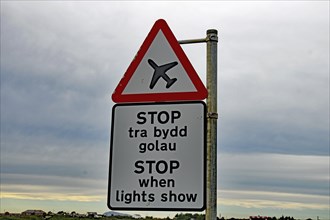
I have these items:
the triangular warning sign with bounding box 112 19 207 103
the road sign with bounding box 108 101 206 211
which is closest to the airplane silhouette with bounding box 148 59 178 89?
the triangular warning sign with bounding box 112 19 207 103

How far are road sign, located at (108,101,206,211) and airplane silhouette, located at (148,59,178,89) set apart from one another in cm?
16

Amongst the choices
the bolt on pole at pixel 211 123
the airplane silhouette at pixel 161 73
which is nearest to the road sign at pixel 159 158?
the bolt on pole at pixel 211 123

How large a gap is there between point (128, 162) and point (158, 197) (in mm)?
308

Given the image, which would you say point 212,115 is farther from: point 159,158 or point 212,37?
point 212,37

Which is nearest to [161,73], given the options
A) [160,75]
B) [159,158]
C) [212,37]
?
[160,75]

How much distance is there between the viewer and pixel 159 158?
10.3ft

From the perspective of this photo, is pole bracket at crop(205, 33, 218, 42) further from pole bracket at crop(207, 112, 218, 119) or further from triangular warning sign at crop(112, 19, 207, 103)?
pole bracket at crop(207, 112, 218, 119)

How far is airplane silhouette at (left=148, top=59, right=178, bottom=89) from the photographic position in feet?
10.9

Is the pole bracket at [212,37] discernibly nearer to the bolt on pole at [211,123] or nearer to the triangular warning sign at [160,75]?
the bolt on pole at [211,123]

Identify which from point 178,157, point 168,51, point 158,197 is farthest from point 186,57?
point 158,197

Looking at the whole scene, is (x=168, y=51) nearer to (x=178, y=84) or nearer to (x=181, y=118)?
(x=178, y=84)

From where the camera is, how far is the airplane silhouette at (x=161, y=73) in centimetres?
333

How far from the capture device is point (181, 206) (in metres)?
3.08

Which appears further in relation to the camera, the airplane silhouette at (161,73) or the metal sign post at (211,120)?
the airplane silhouette at (161,73)
